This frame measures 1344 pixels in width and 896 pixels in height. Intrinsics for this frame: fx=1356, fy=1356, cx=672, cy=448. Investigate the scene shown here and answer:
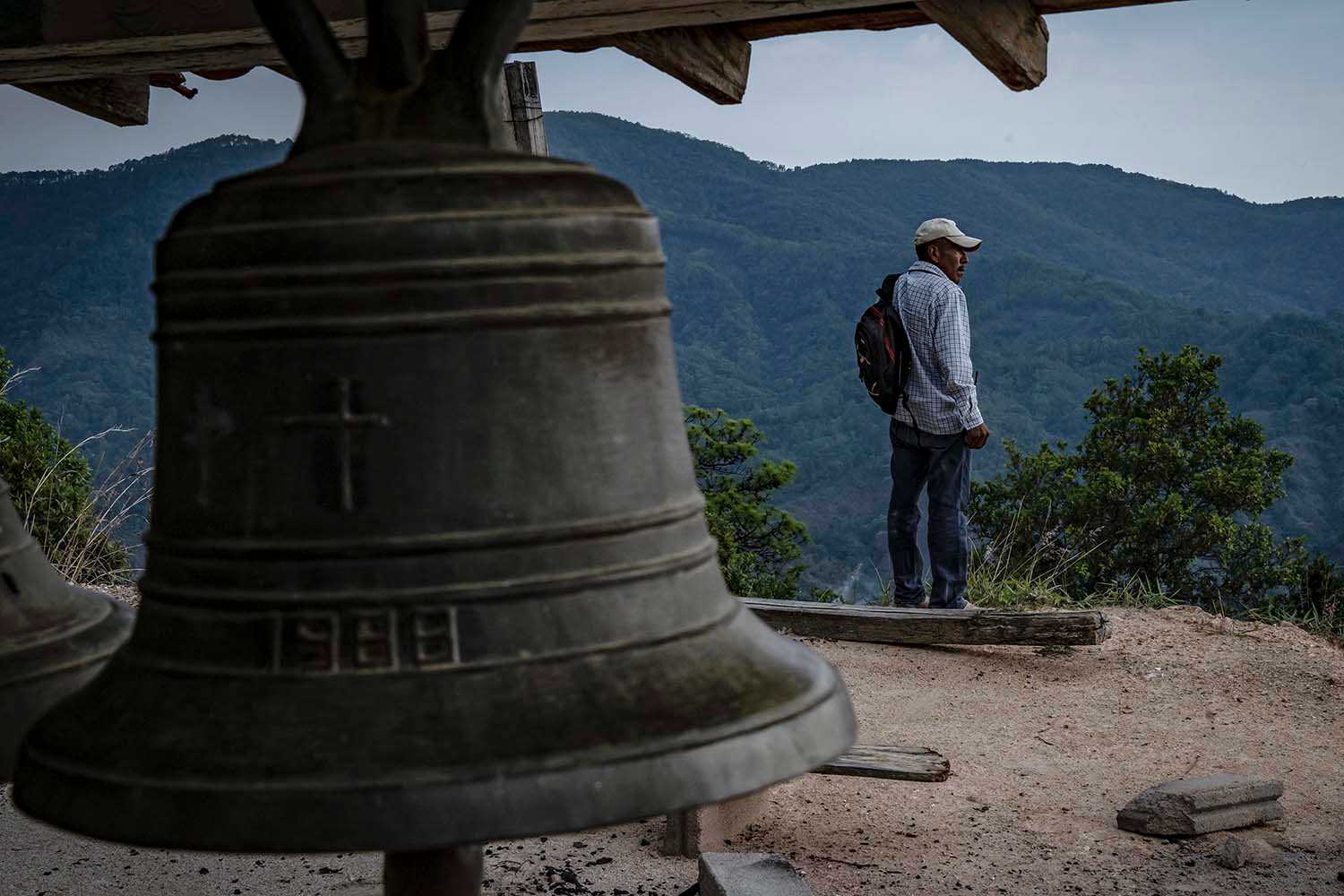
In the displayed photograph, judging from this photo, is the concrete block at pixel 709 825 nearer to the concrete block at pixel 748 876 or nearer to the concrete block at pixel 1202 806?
the concrete block at pixel 748 876

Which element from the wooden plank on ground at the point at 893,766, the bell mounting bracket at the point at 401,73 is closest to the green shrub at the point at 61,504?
the wooden plank on ground at the point at 893,766

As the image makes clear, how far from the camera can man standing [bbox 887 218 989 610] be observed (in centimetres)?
592

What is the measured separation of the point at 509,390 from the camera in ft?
4.11

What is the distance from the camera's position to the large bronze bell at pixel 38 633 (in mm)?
1882

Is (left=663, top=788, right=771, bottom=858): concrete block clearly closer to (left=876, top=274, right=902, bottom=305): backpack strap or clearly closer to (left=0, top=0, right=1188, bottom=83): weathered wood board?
(left=0, top=0, right=1188, bottom=83): weathered wood board

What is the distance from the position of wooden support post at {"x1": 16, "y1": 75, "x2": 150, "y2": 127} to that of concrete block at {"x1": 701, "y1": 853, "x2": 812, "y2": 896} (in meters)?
3.08

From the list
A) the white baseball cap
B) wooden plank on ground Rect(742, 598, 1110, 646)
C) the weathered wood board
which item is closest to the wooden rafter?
the weathered wood board

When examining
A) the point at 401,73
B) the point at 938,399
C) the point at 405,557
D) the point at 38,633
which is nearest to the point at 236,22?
the point at 38,633

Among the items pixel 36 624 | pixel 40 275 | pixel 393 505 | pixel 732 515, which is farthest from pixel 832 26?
pixel 40 275

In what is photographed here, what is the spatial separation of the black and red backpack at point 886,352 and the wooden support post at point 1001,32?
2232 mm

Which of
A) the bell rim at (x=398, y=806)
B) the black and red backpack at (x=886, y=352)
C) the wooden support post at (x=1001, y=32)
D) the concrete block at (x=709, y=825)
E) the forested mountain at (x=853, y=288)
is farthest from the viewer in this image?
the forested mountain at (x=853, y=288)

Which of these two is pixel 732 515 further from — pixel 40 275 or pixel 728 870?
pixel 40 275

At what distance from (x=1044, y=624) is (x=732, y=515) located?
7.69 meters

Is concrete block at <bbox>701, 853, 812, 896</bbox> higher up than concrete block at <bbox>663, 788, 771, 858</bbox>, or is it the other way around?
concrete block at <bbox>701, 853, 812, 896</bbox>
